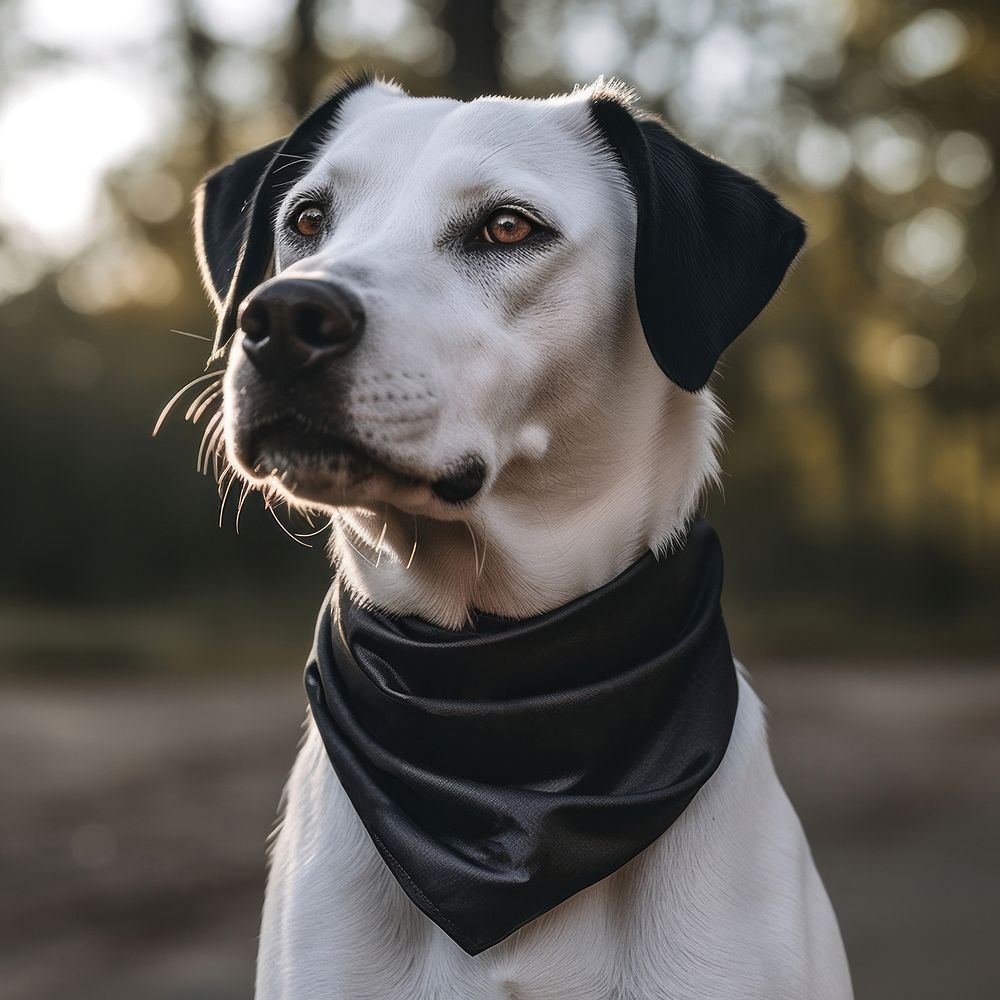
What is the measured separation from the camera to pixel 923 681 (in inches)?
503

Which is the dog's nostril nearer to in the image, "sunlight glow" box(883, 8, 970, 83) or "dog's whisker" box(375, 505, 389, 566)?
"dog's whisker" box(375, 505, 389, 566)

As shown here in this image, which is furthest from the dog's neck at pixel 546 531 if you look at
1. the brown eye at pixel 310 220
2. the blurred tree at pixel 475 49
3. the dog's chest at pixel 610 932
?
the blurred tree at pixel 475 49

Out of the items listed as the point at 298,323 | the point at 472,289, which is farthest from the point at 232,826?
the point at 298,323

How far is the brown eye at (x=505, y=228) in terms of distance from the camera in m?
2.71

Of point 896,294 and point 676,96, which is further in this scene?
point 896,294

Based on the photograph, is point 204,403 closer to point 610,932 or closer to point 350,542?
point 350,542

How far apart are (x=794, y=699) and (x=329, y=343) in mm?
10106

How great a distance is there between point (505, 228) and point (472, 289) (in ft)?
0.65

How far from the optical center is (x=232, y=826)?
7.61 metres

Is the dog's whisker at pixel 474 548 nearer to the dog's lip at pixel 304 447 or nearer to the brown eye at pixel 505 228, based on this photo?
the dog's lip at pixel 304 447

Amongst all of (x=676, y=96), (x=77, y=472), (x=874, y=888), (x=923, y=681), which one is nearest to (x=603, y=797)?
(x=874, y=888)

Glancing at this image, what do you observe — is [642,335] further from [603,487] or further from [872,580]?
[872,580]

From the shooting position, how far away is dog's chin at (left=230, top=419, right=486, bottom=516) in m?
2.37

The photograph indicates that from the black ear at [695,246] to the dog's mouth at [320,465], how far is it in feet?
1.89
